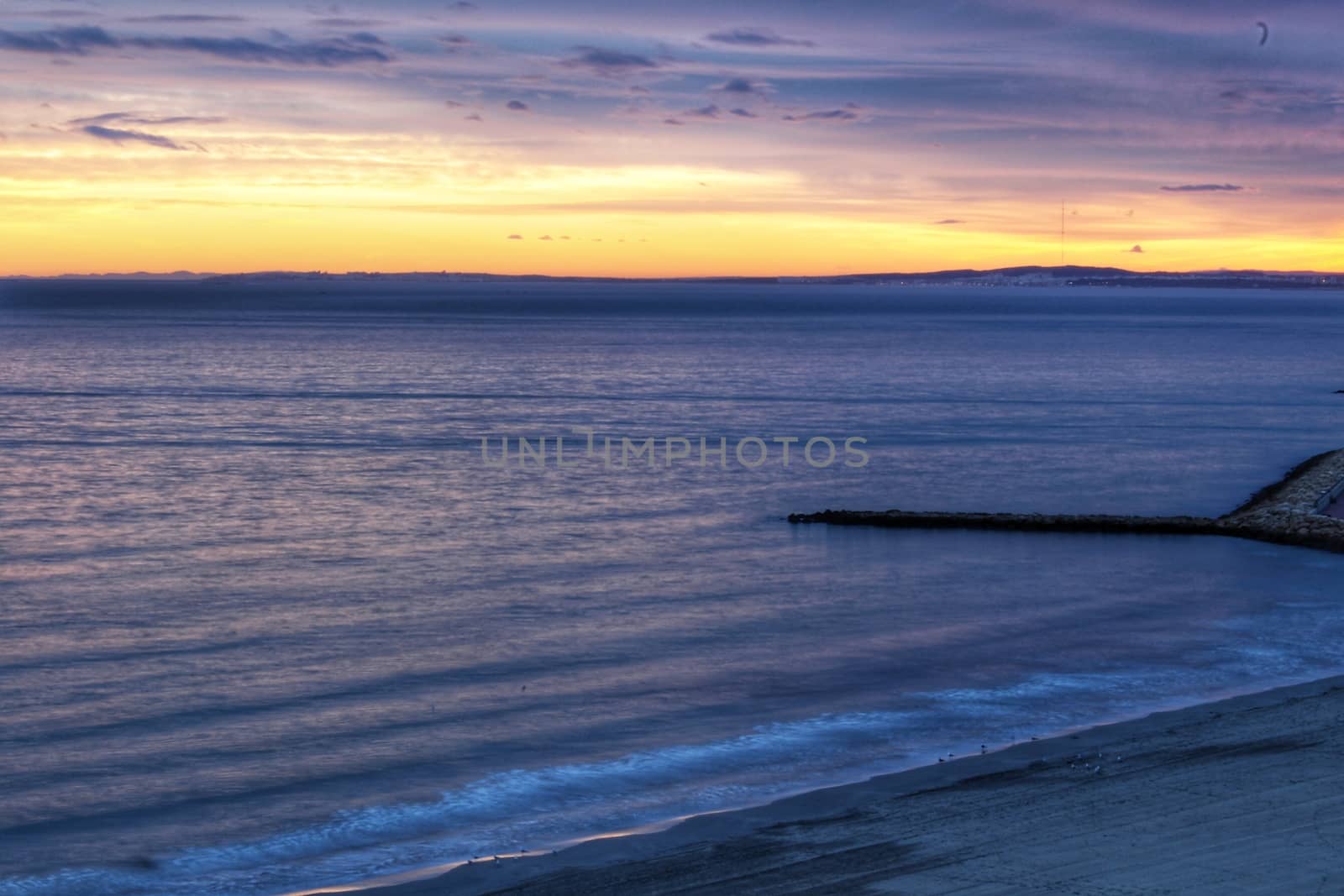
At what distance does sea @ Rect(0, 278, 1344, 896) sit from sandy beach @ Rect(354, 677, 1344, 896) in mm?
858

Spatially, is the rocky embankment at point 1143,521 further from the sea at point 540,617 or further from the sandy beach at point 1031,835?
the sandy beach at point 1031,835

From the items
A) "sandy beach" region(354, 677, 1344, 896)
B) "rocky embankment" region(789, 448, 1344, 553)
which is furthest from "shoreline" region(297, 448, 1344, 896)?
"rocky embankment" region(789, 448, 1344, 553)

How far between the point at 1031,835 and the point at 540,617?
12.0m

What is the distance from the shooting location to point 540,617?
22.8 meters

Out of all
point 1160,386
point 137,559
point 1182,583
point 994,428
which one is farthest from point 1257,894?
point 1160,386

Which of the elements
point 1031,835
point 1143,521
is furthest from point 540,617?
point 1143,521

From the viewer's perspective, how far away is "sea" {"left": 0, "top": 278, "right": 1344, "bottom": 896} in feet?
46.7

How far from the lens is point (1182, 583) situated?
26.1 metres

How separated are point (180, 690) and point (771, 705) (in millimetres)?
7883

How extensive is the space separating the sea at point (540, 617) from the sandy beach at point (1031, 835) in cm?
86

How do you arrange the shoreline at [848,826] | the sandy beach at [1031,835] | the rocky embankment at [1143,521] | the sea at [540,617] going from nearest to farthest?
the sandy beach at [1031,835], the shoreline at [848,826], the sea at [540,617], the rocky embankment at [1143,521]

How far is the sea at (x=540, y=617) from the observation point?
561 inches

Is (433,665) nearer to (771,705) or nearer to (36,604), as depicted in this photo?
(771,705)

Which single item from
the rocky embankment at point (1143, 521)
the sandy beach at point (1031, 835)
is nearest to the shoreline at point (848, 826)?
the sandy beach at point (1031, 835)
